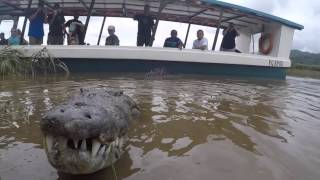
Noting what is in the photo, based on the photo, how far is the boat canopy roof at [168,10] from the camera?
12211 mm

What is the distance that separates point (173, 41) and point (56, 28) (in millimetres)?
3806

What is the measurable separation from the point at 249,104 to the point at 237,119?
4.82 feet

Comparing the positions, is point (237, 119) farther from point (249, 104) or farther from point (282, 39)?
point (282, 39)

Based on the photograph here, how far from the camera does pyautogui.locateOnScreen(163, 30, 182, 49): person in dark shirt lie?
503 inches

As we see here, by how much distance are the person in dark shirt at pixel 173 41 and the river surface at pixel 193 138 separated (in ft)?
16.9

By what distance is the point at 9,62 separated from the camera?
5.64m

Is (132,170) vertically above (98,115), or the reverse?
(98,115)

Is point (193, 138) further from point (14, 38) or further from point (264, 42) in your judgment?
point (264, 42)

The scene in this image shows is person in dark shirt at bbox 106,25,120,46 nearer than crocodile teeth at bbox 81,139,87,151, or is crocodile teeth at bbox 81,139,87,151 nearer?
crocodile teeth at bbox 81,139,87,151

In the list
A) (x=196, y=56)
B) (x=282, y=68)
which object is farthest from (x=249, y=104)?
(x=282, y=68)

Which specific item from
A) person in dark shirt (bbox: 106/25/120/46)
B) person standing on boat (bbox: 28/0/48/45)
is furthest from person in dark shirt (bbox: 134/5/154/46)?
person standing on boat (bbox: 28/0/48/45)

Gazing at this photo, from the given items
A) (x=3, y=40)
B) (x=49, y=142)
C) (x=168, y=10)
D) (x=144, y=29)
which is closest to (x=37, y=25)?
(x=3, y=40)

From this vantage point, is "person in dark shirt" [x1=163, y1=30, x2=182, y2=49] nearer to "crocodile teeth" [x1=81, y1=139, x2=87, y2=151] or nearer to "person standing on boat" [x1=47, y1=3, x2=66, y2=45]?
"person standing on boat" [x1=47, y1=3, x2=66, y2=45]

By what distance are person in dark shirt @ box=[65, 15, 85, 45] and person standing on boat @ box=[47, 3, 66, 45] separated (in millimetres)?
239
